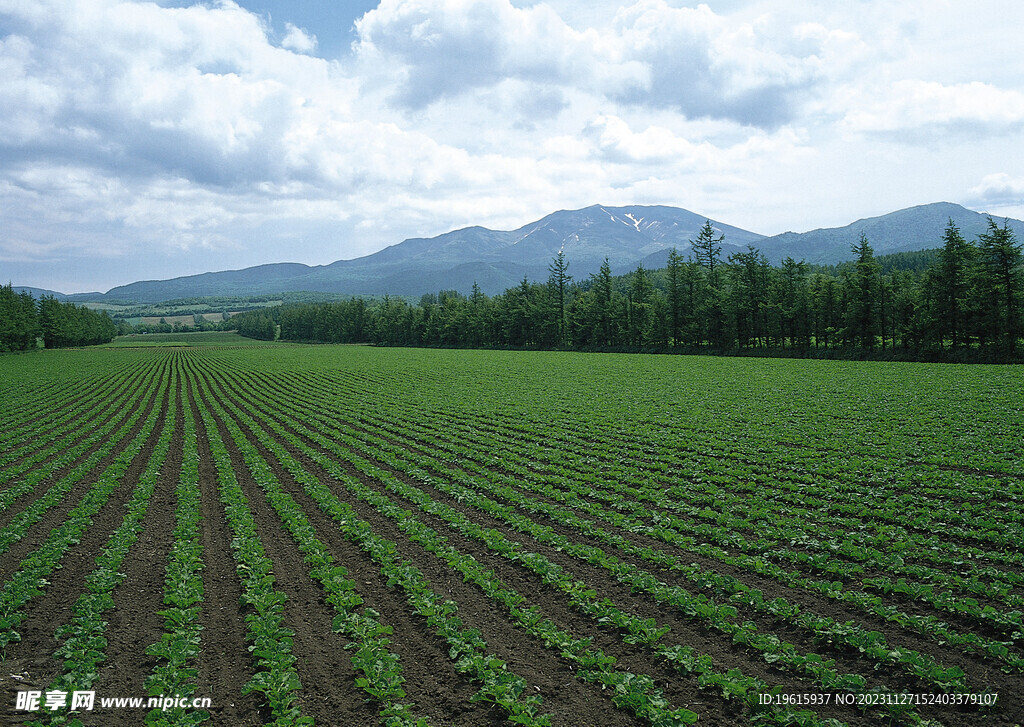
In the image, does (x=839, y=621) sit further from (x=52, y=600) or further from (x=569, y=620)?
(x=52, y=600)

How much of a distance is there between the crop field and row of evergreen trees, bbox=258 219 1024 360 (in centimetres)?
3988

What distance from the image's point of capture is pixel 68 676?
757 centimetres

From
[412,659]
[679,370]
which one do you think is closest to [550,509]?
[412,659]

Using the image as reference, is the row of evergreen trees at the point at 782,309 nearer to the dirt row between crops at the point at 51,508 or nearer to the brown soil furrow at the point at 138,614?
the brown soil furrow at the point at 138,614

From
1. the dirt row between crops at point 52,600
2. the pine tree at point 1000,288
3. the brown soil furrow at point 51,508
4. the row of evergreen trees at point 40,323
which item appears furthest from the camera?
the row of evergreen trees at point 40,323

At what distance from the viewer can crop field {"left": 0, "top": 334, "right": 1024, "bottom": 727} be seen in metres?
7.20

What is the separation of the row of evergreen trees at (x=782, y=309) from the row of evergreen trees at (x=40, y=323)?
284 feet

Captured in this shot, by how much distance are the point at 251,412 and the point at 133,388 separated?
85.9 ft

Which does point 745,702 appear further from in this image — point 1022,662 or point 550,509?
point 550,509

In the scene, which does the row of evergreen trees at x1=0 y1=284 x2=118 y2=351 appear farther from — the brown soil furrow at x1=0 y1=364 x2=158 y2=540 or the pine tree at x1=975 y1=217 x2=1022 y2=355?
the pine tree at x1=975 y1=217 x2=1022 y2=355

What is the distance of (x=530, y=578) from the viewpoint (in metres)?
10.8

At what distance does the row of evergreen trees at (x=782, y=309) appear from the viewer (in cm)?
5347

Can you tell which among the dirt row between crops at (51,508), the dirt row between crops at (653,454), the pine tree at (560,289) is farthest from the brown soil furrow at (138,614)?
the pine tree at (560,289)

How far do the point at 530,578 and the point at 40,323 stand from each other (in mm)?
158917
